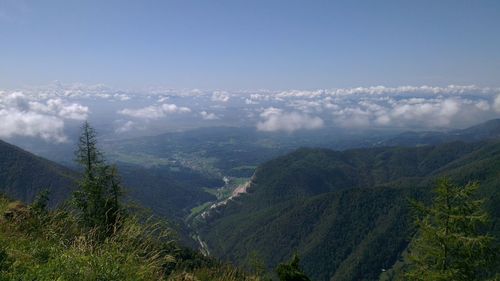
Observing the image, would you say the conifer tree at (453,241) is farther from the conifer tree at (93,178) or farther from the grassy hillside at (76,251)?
the conifer tree at (93,178)

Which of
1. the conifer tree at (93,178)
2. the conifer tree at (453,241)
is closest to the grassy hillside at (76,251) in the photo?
the conifer tree at (453,241)

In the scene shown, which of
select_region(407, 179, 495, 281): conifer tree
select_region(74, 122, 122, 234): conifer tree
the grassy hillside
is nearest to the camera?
the grassy hillside

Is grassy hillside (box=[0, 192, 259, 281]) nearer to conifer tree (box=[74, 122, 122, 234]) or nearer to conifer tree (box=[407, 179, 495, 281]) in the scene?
conifer tree (box=[407, 179, 495, 281])

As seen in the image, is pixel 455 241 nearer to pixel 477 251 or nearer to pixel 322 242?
pixel 477 251

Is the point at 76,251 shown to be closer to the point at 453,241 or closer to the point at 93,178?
the point at 453,241

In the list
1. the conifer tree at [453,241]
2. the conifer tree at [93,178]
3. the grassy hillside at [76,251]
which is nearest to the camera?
the grassy hillside at [76,251]

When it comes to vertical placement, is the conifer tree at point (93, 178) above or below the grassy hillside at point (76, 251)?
below

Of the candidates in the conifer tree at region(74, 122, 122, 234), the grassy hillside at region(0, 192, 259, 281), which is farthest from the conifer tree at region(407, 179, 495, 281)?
the conifer tree at region(74, 122, 122, 234)

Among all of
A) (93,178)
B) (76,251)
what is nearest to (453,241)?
(76,251)
